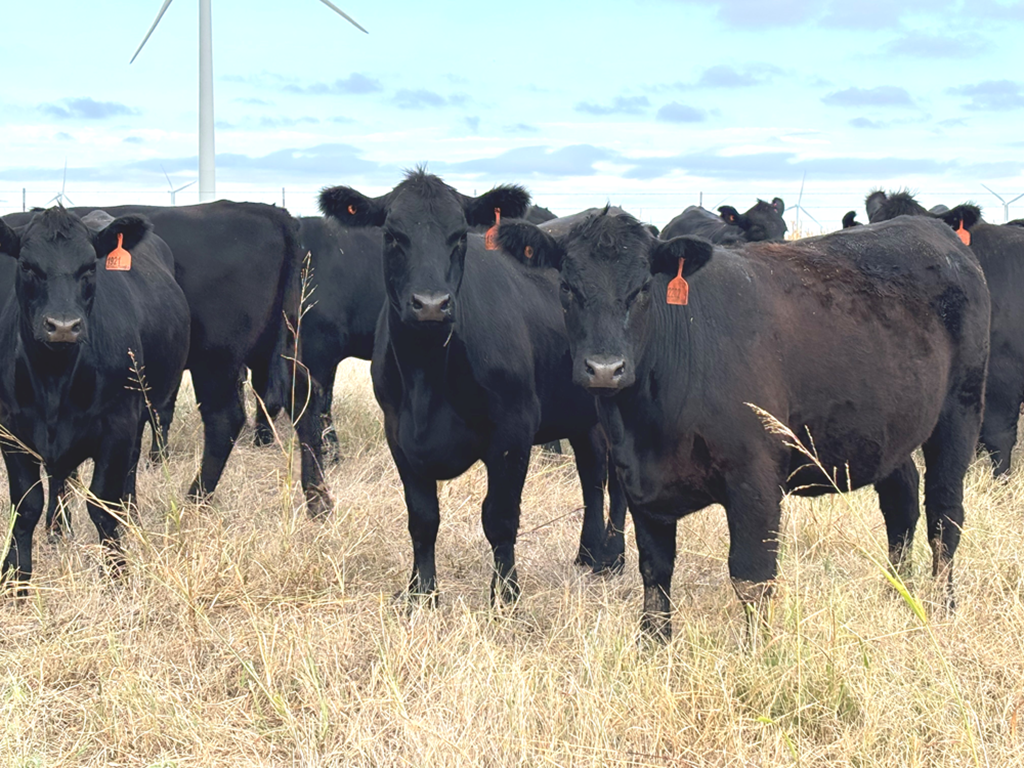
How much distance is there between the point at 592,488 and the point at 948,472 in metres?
2.27

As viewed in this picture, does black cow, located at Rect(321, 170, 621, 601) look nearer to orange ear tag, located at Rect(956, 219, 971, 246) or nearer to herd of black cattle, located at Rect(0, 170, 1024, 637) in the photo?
herd of black cattle, located at Rect(0, 170, 1024, 637)

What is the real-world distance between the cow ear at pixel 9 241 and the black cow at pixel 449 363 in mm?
1843

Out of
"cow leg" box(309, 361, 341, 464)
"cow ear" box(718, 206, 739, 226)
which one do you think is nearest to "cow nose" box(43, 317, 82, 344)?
"cow leg" box(309, 361, 341, 464)

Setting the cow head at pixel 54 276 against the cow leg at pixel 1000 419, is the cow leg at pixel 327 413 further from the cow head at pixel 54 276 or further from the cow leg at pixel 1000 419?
the cow leg at pixel 1000 419

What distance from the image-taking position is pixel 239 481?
9.20m

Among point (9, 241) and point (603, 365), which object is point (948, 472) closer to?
point (603, 365)

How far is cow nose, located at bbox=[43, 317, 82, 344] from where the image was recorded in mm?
6148

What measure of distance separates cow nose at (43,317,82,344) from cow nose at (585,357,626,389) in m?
3.03

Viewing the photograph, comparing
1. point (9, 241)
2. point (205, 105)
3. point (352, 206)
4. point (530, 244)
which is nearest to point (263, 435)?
point (9, 241)

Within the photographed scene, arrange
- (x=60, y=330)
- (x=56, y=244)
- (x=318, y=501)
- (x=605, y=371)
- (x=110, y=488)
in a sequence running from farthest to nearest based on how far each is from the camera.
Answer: (x=318, y=501) → (x=110, y=488) → (x=56, y=244) → (x=60, y=330) → (x=605, y=371)

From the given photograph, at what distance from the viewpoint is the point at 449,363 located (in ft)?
19.9

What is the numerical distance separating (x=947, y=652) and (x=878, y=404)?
4.52 ft

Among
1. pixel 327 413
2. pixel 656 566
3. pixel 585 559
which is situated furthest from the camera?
pixel 327 413

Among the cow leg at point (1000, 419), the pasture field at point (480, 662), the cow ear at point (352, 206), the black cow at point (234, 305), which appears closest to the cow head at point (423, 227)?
the cow ear at point (352, 206)
